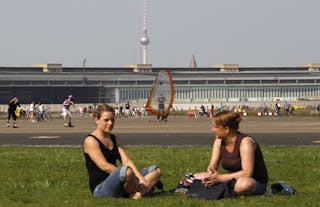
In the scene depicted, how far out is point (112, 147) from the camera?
37.8ft

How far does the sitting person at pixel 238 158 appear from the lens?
11.0 metres

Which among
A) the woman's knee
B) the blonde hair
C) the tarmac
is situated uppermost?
the blonde hair

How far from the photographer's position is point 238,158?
11281mm

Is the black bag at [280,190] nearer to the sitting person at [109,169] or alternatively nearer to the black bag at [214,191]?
the black bag at [214,191]

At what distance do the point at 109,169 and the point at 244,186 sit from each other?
1744 millimetres

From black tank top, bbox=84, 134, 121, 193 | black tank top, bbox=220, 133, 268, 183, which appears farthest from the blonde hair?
black tank top, bbox=84, 134, 121, 193

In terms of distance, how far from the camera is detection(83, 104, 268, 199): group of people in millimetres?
11023

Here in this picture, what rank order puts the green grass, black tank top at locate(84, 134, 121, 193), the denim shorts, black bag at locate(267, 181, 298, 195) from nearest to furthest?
the green grass, the denim shorts, black bag at locate(267, 181, 298, 195), black tank top at locate(84, 134, 121, 193)

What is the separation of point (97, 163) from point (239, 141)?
185cm

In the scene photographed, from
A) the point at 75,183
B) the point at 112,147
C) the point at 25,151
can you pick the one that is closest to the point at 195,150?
the point at 25,151

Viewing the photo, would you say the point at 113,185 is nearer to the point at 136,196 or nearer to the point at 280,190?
the point at 136,196

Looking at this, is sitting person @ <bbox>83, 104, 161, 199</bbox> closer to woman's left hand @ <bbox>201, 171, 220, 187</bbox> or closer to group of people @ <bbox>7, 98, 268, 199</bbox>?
group of people @ <bbox>7, 98, 268, 199</bbox>

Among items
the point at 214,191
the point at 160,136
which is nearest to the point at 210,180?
the point at 214,191

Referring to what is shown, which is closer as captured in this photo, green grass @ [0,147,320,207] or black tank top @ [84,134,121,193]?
green grass @ [0,147,320,207]
